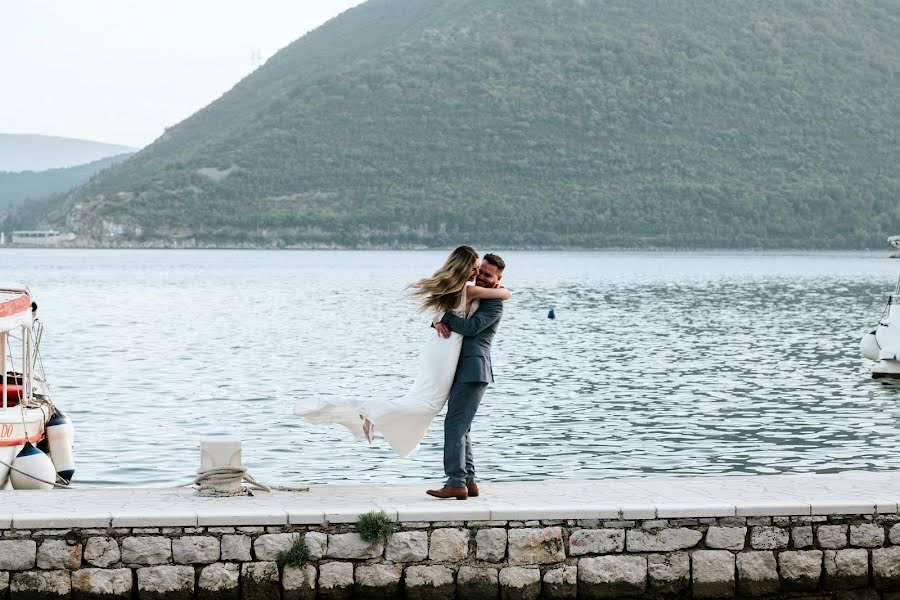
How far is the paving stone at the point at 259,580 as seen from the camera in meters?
8.57

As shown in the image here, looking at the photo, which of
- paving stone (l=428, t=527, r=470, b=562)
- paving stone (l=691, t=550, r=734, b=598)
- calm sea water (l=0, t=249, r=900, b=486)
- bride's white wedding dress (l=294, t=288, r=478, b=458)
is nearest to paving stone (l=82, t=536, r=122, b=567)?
bride's white wedding dress (l=294, t=288, r=478, b=458)

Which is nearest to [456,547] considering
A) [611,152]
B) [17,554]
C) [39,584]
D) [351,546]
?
[351,546]

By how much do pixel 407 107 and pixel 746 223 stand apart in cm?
5124

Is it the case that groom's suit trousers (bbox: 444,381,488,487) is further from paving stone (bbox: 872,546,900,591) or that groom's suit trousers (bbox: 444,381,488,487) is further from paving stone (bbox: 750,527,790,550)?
paving stone (bbox: 872,546,900,591)

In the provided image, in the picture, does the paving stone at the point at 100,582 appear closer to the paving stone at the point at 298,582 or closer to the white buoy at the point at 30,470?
the paving stone at the point at 298,582

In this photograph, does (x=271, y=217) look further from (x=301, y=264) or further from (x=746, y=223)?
(x=746, y=223)

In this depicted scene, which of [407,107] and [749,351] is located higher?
[407,107]

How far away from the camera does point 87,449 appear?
64.1ft

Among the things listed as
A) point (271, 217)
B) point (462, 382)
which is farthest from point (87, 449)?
point (271, 217)

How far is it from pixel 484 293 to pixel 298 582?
241 cm

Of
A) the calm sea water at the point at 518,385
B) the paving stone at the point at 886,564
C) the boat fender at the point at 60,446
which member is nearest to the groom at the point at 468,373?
the paving stone at the point at 886,564

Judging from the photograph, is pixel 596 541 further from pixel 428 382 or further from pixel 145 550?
pixel 145 550

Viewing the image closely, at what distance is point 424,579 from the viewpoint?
873 centimetres

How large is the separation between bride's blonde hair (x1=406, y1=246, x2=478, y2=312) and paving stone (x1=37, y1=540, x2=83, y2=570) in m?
2.88
